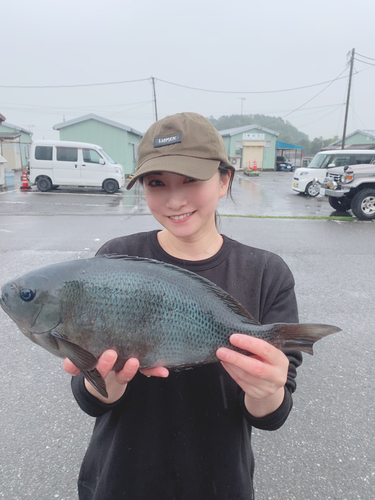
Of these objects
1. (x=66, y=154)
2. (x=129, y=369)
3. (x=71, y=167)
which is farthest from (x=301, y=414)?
(x=66, y=154)

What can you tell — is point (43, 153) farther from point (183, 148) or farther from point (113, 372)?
point (113, 372)

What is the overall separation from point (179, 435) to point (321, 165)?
1883 centimetres

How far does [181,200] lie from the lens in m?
1.55

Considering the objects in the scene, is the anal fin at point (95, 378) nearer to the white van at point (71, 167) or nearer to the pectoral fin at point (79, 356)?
the pectoral fin at point (79, 356)

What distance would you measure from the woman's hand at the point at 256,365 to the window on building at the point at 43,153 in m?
19.3

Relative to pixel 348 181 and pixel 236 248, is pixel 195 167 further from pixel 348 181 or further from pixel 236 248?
pixel 348 181

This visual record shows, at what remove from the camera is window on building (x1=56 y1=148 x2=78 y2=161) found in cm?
1836

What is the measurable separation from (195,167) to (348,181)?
11945 mm

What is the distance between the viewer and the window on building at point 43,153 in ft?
60.0

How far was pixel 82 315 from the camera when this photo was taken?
1351mm

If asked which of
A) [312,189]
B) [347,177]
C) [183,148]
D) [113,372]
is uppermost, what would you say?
[347,177]

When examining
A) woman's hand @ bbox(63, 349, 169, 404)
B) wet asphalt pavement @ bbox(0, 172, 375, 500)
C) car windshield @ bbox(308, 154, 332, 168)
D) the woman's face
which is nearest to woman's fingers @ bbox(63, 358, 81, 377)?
woman's hand @ bbox(63, 349, 169, 404)

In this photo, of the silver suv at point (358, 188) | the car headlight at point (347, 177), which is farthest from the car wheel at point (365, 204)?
the car headlight at point (347, 177)

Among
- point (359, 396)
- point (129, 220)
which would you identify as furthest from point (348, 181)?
point (359, 396)
